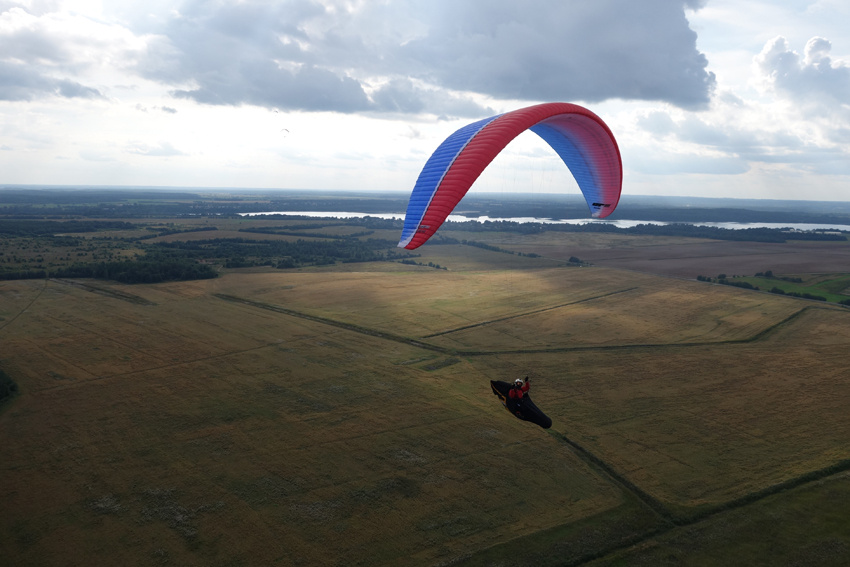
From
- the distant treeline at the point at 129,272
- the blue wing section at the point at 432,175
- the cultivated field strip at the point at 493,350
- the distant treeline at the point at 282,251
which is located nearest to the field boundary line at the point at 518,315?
the cultivated field strip at the point at 493,350

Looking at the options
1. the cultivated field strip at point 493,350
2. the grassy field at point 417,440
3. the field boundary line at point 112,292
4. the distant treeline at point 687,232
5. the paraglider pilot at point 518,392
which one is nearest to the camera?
the paraglider pilot at point 518,392

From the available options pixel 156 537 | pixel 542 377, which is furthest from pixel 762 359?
pixel 156 537

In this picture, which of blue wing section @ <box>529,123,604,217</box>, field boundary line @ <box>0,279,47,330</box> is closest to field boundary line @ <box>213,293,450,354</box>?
blue wing section @ <box>529,123,604,217</box>

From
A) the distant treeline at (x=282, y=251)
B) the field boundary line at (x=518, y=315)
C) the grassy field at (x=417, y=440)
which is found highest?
the distant treeline at (x=282, y=251)

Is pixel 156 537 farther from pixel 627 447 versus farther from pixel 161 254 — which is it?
pixel 161 254

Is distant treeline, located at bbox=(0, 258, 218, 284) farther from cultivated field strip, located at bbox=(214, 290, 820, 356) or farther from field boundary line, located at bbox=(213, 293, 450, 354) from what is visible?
cultivated field strip, located at bbox=(214, 290, 820, 356)

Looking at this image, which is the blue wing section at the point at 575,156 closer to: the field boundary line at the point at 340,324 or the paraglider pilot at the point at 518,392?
the paraglider pilot at the point at 518,392

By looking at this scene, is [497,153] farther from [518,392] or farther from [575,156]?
[575,156]
